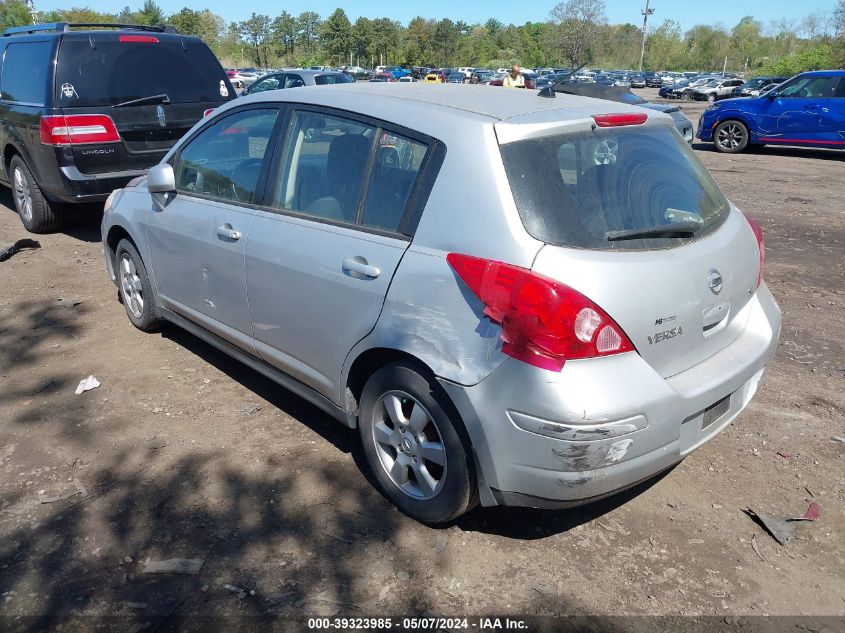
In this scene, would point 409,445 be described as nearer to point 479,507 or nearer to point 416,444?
point 416,444

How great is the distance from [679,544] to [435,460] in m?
1.13

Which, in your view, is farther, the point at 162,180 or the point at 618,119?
the point at 162,180

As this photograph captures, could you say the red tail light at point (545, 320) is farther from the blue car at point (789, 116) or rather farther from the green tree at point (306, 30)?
the green tree at point (306, 30)

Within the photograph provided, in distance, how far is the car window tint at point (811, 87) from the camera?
14.3 metres

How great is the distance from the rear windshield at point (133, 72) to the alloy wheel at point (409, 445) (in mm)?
5536

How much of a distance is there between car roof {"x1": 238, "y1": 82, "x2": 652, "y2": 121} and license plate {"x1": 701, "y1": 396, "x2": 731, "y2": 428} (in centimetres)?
133

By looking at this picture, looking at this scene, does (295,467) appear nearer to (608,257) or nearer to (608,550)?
(608,550)

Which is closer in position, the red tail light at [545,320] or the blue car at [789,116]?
the red tail light at [545,320]

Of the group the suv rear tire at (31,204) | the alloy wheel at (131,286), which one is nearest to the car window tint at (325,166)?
the alloy wheel at (131,286)

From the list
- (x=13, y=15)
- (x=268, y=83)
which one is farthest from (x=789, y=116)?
(x=13, y=15)

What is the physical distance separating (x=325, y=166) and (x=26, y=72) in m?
5.69

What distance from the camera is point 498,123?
2.74 m

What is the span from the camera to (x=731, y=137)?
15961mm

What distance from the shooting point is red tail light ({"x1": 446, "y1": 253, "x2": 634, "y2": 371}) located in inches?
94.5
